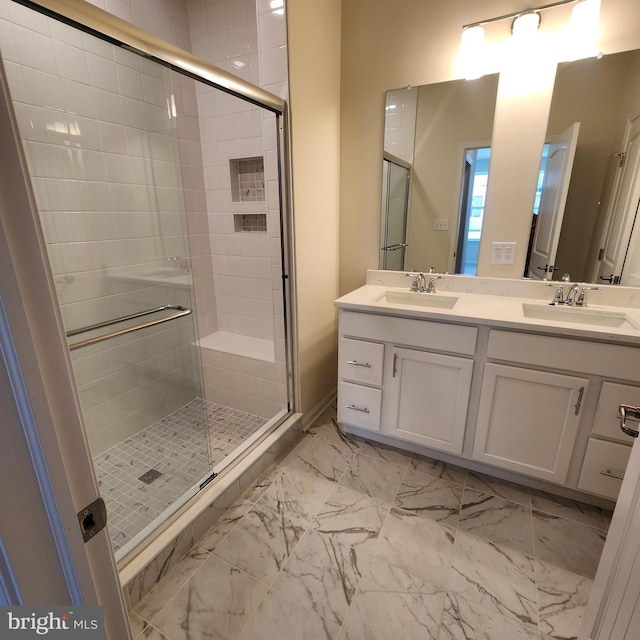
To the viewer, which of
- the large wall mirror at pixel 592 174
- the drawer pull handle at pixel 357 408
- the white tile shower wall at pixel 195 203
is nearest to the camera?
the large wall mirror at pixel 592 174

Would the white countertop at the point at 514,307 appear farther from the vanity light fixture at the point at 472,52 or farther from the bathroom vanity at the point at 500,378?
the vanity light fixture at the point at 472,52

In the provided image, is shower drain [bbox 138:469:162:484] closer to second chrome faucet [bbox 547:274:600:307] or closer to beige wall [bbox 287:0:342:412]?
beige wall [bbox 287:0:342:412]

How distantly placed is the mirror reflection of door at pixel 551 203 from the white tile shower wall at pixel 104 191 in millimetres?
2000

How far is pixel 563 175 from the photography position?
1.77 metres

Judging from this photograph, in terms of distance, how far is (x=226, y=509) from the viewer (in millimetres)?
1640

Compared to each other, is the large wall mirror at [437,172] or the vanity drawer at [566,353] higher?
the large wall mirror at [437,172]

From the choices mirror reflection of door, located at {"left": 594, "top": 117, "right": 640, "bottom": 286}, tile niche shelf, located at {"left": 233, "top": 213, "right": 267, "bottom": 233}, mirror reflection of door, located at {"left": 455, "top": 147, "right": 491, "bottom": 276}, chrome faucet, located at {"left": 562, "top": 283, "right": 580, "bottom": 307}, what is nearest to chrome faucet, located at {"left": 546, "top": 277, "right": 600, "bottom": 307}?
chrome faucet, located at {"left": 562, "top": 283, "right": 580, "bottom": 307}

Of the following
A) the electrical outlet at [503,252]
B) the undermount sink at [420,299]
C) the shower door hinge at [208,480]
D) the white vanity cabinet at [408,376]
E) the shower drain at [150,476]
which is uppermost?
the electrical outlet at [503,252]

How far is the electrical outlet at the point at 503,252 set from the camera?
1.95 meters

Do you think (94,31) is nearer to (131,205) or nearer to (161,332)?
(131,205)

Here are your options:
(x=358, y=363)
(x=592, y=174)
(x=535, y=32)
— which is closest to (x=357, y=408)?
(x=358, y=363)

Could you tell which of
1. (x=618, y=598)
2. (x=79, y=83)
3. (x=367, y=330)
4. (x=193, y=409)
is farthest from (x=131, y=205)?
(x=618, y=598)

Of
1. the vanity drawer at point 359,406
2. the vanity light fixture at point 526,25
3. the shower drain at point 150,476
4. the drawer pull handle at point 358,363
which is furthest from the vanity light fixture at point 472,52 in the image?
the shower drain at point 150,476

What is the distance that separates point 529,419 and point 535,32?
1802 mm
